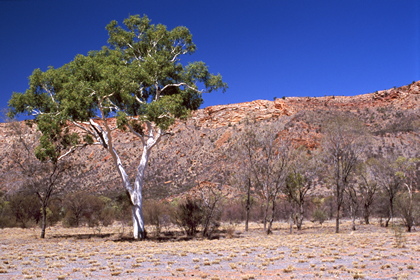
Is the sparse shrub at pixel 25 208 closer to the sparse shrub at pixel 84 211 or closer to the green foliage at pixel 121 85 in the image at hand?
the sparse shrub at pixel 84 211

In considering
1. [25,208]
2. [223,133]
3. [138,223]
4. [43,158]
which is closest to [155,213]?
[138,223]

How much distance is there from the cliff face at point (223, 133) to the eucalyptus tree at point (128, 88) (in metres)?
25.8

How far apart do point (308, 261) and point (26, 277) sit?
7.52 meters

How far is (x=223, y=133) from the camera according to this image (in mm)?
69250

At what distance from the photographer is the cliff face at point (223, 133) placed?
55500 millimetres

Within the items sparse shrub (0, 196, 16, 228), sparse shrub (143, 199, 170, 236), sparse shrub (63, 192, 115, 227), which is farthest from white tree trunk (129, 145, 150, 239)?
sparse shrub (0, 196, 16, 228)

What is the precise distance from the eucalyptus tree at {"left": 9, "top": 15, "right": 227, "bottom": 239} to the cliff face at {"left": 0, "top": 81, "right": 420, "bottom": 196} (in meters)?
25.8

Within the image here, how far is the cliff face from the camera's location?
55.5 m

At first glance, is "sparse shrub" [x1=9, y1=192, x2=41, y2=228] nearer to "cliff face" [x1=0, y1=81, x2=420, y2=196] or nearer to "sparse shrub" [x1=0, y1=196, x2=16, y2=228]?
"sparse shrub" [x1=0, y1=196, x2=16, y2=228]

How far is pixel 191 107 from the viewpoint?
74.7ft

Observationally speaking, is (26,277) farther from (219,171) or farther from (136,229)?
(219,171)

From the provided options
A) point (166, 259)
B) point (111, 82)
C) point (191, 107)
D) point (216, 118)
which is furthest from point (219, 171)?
point (166, 259)

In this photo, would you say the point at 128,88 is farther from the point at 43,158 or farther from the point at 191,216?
the point at 191,216

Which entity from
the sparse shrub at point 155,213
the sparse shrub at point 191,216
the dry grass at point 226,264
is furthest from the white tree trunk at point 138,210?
the sparse shrub at point 155,213
